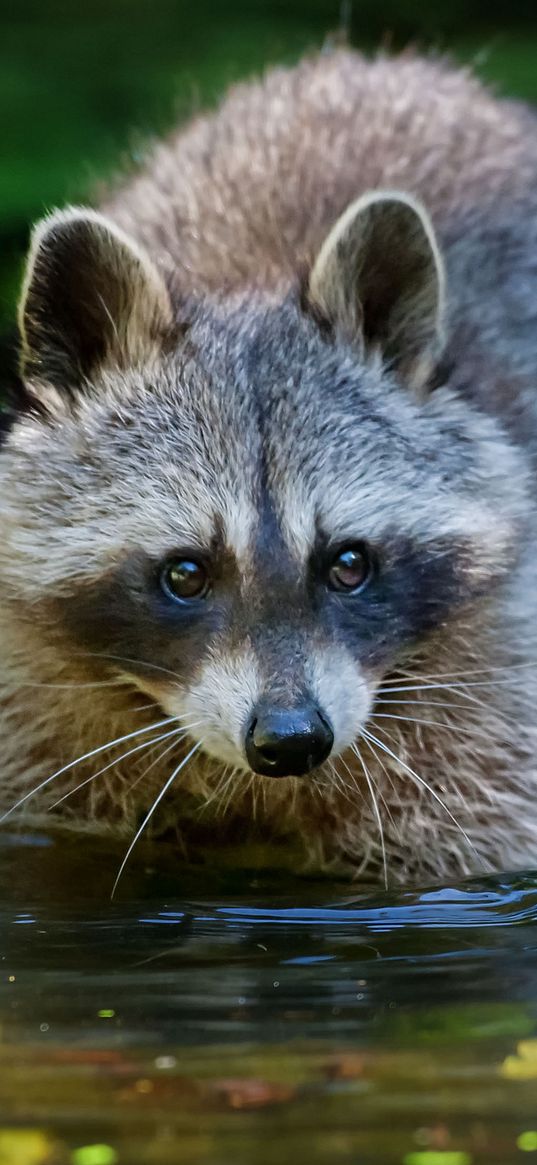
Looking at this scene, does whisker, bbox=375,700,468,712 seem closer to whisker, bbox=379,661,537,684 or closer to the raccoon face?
whisker, bbox=379,661,537,684

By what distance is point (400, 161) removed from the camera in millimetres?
5555

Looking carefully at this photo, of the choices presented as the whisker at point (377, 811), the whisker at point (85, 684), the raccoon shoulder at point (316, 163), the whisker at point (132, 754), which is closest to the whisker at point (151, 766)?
the whisker at point (132, 754)

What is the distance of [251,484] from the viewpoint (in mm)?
3742

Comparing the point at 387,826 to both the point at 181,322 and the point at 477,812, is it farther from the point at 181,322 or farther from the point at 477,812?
the point at 181,322

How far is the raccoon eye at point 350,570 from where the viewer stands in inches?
149

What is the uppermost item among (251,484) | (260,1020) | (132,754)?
(251,484)

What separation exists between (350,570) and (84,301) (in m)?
0.87

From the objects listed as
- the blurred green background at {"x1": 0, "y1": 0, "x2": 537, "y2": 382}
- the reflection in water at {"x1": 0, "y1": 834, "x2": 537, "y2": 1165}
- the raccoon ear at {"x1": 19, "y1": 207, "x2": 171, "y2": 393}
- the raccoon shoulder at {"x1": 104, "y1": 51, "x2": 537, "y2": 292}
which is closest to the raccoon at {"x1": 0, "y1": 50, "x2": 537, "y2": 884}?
the raccoon ear at {"x1": 19, "y1": 207, "x2": 171, "y2": 393}

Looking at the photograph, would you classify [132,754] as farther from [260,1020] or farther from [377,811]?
[260,1020]

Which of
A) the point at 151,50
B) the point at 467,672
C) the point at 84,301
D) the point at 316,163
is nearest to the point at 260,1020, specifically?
the point at 467,672

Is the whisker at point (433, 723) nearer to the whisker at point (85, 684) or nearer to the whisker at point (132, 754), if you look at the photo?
the whisker at point (132, 754)

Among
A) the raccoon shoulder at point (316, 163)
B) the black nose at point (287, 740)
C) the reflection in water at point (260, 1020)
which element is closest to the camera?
the reflection in water at point (260, 1020)

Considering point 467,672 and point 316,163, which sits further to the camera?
point 316,163

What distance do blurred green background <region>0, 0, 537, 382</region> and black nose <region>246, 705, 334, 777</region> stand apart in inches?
177
